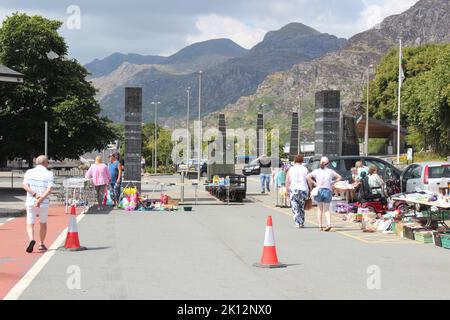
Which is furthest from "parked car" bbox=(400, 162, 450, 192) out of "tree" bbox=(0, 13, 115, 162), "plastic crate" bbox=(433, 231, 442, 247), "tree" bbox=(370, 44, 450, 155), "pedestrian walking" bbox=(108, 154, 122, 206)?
"tree" bbox=(370, 44, 450, 155)

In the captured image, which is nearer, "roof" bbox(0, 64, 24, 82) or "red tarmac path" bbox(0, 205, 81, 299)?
"red tarmac path" bbox(0, 205, 81, 299)

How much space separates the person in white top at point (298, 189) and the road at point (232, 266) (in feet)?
1.48

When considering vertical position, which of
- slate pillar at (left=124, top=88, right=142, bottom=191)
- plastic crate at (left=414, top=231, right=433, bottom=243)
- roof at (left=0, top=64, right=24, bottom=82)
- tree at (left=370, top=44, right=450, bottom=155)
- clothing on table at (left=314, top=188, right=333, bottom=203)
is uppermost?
tree at (left=370, top=44, right=450, bottom=155)

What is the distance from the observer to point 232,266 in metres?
11.8

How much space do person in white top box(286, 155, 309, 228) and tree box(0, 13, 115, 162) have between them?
1987 centimetres

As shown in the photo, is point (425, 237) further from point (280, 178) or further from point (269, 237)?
point (280, 178)

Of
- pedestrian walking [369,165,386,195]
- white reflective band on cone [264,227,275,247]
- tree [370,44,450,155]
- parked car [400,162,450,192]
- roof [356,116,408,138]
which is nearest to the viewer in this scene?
white reflective band on cone [264,227,275,247]

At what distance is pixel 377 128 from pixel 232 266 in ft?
234

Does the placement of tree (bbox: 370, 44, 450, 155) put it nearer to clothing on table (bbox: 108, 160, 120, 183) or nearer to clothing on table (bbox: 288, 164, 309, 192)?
clothing on table (bbox: 108, 160, 120, 183)

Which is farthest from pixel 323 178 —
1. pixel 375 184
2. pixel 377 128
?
pixel 377 128

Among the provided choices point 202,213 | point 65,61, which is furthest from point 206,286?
point 65,61

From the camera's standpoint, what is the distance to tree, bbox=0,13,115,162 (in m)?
36.5
